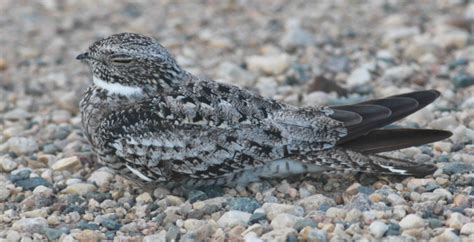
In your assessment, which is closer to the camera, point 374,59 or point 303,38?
point 374,59

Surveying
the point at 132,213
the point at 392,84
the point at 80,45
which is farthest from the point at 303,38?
the point at 132,213

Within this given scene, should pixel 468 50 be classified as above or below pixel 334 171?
above

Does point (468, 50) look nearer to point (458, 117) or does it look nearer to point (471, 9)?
point (471, 9)

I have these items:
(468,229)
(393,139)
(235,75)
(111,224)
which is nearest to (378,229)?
(468,229)

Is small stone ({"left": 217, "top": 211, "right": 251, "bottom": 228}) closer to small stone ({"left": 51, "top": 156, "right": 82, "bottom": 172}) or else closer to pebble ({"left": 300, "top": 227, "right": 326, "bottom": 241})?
pebble ({"left": 300, "top": 227, "right": 326, "bottom": 241})

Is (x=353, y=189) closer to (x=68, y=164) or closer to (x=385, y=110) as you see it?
(x=385, y=110)

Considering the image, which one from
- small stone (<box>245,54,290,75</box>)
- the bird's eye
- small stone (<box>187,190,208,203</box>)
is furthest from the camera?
small stone (<box>245,54,290,75</box>)

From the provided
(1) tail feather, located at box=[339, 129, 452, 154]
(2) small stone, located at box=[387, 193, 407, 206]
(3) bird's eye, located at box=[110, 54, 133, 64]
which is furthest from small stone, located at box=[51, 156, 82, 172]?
(2) small stone, located at box=[387, 193, 407, 206]
